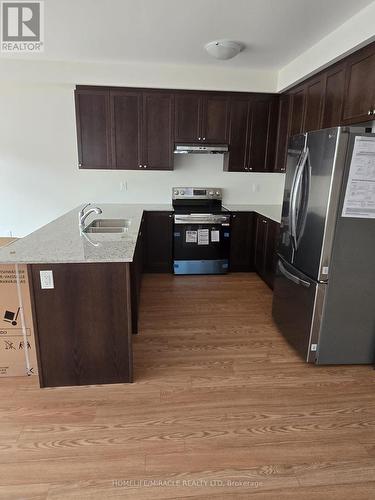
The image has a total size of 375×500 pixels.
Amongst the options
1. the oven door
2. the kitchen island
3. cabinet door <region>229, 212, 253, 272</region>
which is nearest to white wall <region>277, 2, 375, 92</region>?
cabinet door <region>229, 212, 253, 272</region>

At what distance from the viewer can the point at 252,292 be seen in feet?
12.3

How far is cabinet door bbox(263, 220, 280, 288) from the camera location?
3597mm

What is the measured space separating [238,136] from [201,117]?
0.55 metres

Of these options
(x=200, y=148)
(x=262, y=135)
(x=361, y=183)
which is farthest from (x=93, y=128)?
(x=361, y=183)

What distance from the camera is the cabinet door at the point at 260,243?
3.92m

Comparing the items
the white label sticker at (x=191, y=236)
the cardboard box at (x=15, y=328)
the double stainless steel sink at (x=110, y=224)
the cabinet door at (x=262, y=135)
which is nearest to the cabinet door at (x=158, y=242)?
the white label sticker at (x=191, y=236)

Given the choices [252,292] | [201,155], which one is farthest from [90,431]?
[201,155]

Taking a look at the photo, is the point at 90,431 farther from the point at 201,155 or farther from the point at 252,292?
the point at 201,155

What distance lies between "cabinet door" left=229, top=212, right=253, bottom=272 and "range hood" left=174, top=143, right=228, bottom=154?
0.89 meters

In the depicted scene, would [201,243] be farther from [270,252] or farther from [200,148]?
[200,148]

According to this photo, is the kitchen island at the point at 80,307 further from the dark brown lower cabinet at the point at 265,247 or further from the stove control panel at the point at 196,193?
the stove control panel at the point at 196,193

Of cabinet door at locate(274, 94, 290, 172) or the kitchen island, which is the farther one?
cabinet door at locate(274, 94, 290, 172)

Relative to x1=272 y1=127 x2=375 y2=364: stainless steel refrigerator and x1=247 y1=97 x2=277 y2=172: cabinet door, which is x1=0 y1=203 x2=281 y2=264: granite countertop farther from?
x1=247 y1=97 x2=277 y2=172: cabinet door

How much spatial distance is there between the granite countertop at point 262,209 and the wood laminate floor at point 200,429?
171 cm
